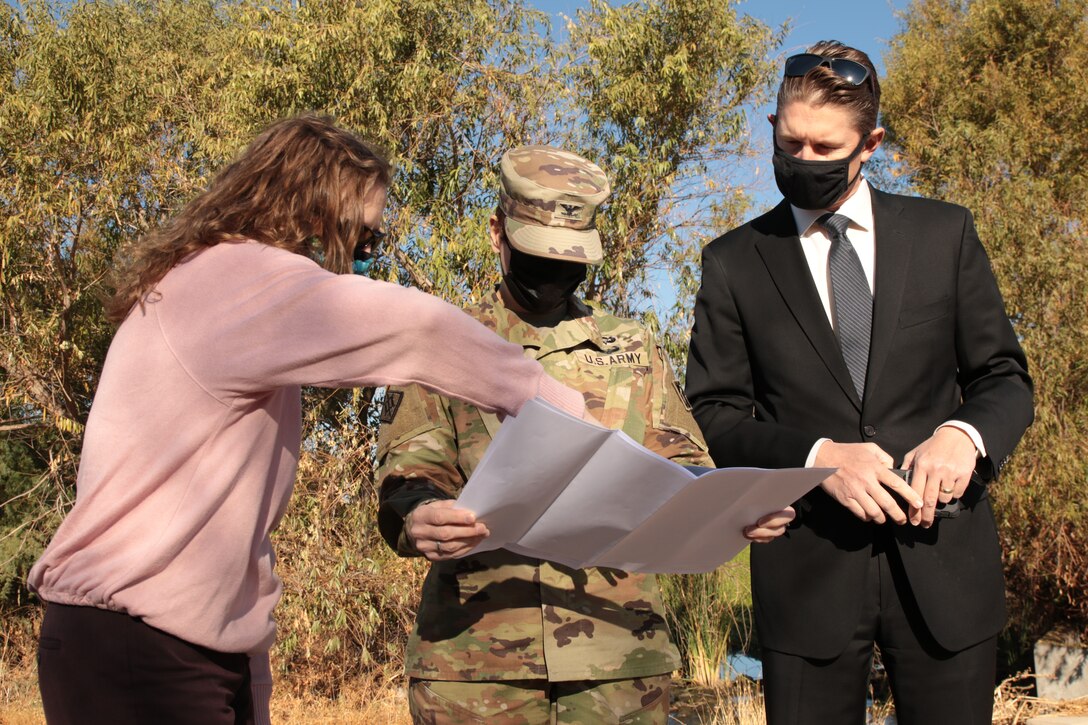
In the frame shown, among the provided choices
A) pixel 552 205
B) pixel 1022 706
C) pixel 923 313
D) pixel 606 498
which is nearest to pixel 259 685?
pixel 606 498

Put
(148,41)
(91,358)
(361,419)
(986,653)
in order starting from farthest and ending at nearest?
(148,41) < (91,358) < (361,419) < (986,653)

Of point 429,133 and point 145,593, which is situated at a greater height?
point 429,133

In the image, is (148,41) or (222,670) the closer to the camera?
(222,670)

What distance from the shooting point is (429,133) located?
27.8ft

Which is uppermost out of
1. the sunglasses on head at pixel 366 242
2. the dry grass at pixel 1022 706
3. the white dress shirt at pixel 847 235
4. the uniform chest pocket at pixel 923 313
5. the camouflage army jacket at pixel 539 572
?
the white dress shirt at pixel 847 235

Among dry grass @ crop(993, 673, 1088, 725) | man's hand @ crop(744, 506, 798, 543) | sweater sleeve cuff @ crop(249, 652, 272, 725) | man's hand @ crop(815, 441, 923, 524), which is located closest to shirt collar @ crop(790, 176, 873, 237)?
man's hand @ crop(815, 441, 923, 524)

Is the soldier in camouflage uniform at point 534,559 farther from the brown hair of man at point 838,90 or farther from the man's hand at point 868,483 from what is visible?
the brown hair of man at point 838,90

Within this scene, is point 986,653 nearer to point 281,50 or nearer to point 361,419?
point 361,419

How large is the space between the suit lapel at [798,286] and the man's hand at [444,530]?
97 centimetres

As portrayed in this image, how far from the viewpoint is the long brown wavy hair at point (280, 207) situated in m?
1.86

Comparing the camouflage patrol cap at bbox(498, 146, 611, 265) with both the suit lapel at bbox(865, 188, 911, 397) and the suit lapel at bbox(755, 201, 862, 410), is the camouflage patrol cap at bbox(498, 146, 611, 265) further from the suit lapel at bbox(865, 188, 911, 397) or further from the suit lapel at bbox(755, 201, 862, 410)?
the suit lapel at bbox(865, 188, 911, 397)

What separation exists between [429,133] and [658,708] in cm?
676

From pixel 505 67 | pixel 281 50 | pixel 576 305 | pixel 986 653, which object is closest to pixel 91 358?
pixel 281 50

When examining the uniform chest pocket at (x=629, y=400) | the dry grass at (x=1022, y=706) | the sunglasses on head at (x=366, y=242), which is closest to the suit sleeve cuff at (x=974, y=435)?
the uniform chest pocket at (x=629, y=400)
